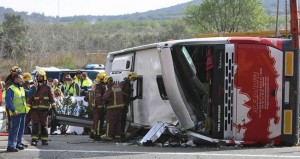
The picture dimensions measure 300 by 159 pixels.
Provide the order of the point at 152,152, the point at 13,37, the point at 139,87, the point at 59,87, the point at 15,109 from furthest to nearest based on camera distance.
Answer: the point at 13,37
the point at 59,87
the point at 139,87
the point at 15,109
the point at 152,152

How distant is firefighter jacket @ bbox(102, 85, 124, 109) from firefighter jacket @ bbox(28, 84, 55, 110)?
1.51 meters

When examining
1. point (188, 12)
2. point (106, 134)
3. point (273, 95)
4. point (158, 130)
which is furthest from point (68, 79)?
point (188, 12)

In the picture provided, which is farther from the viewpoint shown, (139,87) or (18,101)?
(139,87)

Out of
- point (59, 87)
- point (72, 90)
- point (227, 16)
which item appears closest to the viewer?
point (59, 87)

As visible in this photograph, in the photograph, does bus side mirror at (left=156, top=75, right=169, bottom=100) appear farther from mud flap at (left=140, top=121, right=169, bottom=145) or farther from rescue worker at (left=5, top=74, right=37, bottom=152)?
rescue worker at (left=5, top=74, right=37, bottom=152)

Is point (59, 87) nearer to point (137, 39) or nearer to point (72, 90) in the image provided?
point (72, 90)

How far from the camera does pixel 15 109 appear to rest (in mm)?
11266

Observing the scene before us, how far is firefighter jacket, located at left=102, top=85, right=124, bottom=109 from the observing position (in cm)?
1352

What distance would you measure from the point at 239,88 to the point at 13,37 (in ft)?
129

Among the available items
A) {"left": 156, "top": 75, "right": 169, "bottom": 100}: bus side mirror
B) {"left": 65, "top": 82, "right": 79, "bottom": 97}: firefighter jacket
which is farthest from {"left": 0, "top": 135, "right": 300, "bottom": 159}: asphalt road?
{"left": 65, "top": 82, "right": 79, "bottom": 97}: firefighter jacket

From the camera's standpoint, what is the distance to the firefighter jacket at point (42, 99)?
12375 mm

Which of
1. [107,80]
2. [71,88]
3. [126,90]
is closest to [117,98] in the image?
[126,90]

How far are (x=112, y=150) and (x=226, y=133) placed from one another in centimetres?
216

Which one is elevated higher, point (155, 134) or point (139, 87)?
point (139, 87)
